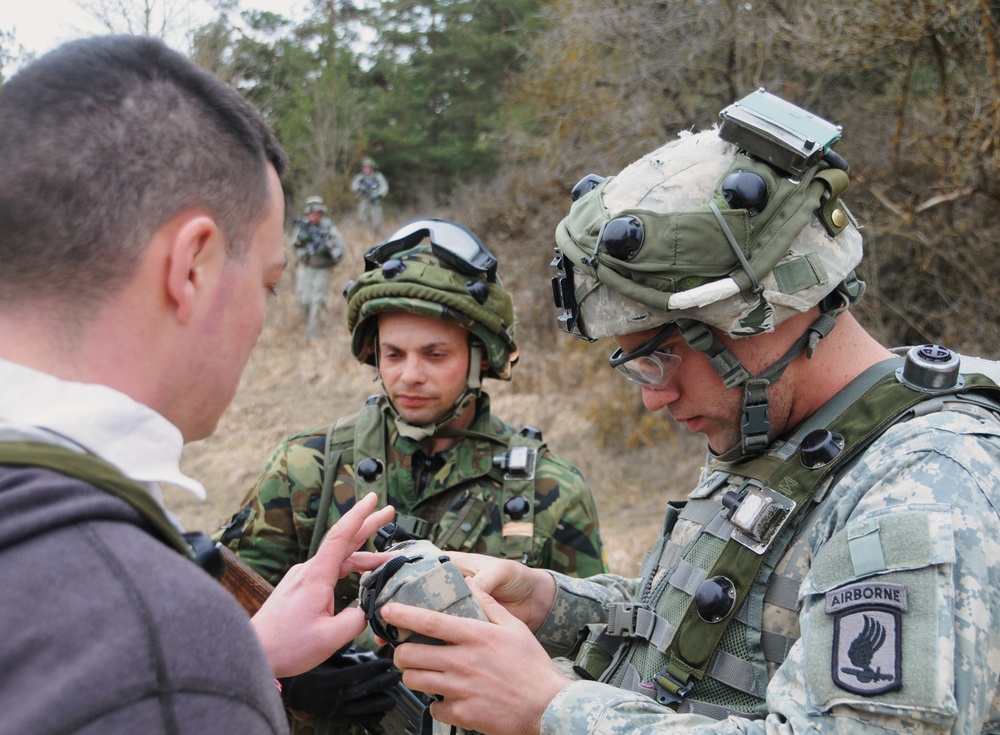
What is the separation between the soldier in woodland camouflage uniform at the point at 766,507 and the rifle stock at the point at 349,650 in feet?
2.46

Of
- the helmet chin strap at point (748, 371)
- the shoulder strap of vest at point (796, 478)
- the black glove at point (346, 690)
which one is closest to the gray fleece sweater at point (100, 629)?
the shoulder strap of vest at point (796, 478)

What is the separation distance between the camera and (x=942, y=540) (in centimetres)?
184

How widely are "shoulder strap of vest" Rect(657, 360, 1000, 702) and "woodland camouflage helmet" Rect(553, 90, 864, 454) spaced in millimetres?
166

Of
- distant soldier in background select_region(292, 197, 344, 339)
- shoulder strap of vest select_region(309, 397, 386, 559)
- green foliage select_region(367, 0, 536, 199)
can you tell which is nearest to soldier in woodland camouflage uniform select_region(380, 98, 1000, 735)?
shoulder strap of vest select_region(309, 397, 386, 559)

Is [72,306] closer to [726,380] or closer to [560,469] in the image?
[726,380]

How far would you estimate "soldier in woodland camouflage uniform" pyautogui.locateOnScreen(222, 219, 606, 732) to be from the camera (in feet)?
12.4

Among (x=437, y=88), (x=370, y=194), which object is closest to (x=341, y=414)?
(x=370, y=194)

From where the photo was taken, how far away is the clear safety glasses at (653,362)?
2.57 meters

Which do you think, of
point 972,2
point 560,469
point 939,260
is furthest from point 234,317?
point 939,260

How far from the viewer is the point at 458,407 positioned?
4.02 m

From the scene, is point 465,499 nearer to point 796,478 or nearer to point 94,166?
point 796,478

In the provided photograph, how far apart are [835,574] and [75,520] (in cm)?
160

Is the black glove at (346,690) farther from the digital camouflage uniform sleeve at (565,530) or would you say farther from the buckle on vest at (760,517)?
the buckle on vest at (760,517)

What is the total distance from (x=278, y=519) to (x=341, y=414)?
1172 cm
